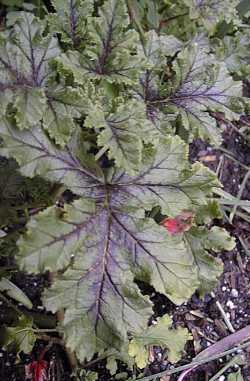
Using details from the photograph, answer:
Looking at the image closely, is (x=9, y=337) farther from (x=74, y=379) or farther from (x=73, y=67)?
(x=73, y=67)

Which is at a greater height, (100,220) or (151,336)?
(100,220)

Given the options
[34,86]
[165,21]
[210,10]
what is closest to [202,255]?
[34,86]

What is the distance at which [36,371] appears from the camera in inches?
79.9

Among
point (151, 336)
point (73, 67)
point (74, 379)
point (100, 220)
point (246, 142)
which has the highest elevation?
point (73, 67)

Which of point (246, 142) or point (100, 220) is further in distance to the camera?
point (246, 142)

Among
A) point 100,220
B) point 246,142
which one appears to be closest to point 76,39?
point 100,220

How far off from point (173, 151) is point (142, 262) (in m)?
0.29

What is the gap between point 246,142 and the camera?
283cm

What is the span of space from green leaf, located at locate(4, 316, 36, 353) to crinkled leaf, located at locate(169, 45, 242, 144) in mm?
699

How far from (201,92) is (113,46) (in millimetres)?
292

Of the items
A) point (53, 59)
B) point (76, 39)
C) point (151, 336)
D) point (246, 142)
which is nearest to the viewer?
point (53, 59)

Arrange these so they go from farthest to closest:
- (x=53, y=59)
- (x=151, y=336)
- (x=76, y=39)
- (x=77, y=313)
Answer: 1. (x=151, y=336)
2. (x=76, y=39)
3. (x=53, y=59)
4. (x=77, y=313)

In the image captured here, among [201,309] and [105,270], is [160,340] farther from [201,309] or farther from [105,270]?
[105,270]

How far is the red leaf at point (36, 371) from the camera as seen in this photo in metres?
2.03
